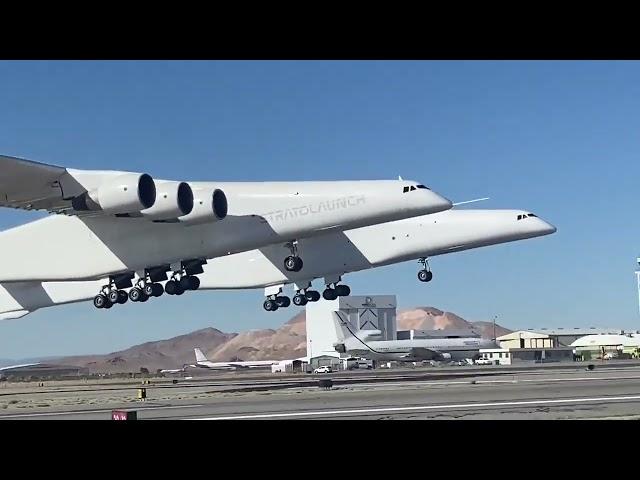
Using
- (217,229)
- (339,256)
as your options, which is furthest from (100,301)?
(339,256)

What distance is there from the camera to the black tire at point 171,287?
33375 mm

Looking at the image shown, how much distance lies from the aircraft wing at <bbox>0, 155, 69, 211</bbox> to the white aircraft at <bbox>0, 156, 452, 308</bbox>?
0.04 meters

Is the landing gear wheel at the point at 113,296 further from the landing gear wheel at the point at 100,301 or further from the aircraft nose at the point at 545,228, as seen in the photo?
the aircraft nose at the point at 545,228

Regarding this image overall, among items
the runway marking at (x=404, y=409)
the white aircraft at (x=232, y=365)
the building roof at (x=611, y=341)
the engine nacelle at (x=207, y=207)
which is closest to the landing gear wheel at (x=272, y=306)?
the engine nacelle at (x=207, y=207)

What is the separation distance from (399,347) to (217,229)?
3785 centimetres

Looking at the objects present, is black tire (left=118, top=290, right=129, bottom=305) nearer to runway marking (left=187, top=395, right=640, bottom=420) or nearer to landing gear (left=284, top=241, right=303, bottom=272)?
landing gear (left=284, top=241, right=303, bottom=272)
